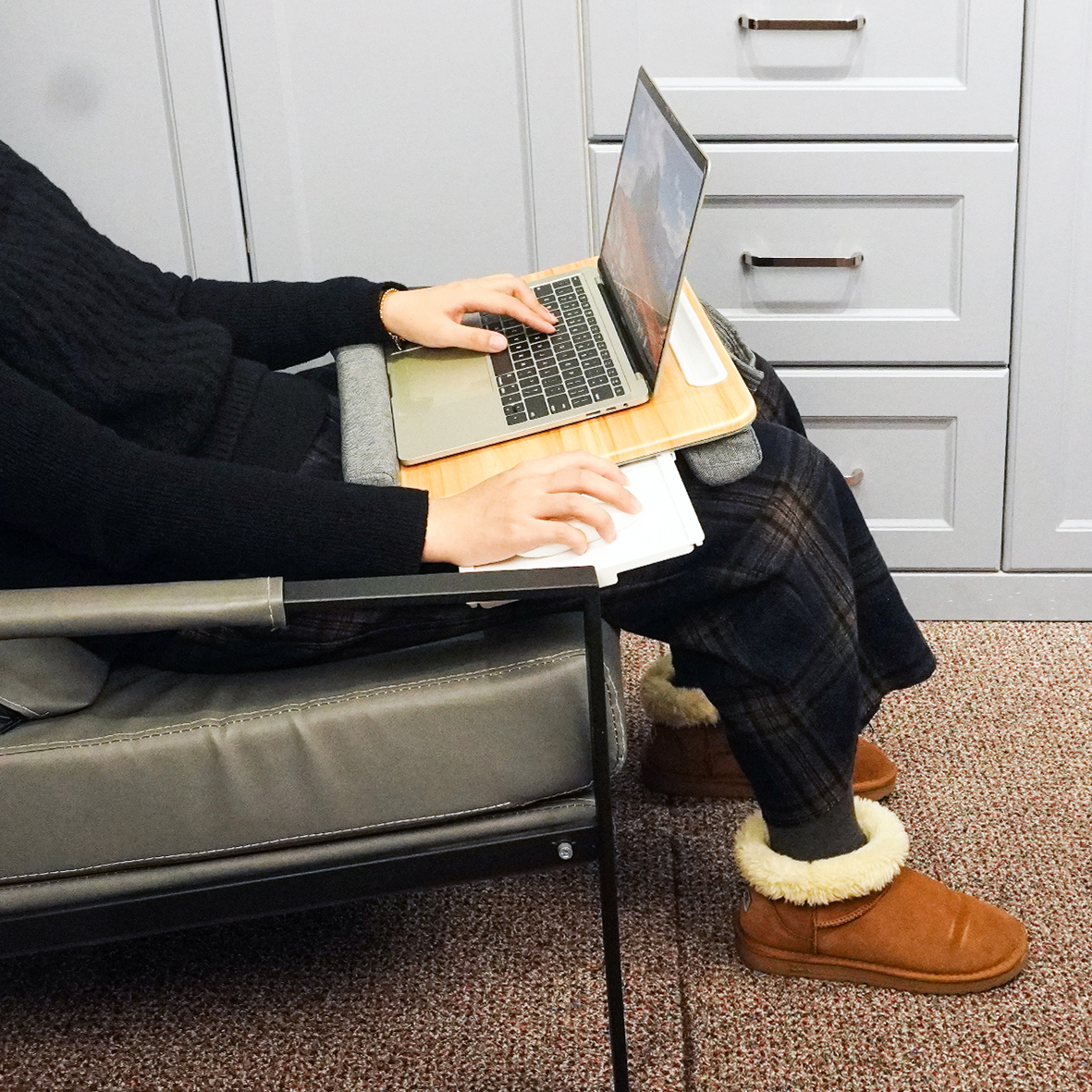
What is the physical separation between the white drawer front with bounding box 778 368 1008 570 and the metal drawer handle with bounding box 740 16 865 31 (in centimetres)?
43

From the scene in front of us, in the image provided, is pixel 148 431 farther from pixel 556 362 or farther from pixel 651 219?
pixel 651 219

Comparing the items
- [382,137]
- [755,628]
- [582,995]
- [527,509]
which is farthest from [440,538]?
[382,137]

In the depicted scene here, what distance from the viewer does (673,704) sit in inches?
59.1

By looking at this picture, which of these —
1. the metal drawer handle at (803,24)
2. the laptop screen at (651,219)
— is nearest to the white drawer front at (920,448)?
the metal drawer handle at (803,24)

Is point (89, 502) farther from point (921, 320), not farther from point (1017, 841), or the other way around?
point (921, 320)

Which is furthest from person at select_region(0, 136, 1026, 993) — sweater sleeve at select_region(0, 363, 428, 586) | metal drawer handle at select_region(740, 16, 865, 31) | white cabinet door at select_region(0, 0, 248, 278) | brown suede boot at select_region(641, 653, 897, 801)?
metal drawer handle at select_region(740, 16, 865, 31)

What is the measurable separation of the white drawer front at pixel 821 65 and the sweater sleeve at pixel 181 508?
34.0 inches

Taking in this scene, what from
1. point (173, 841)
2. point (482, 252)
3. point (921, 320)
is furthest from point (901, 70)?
point (173, 841)

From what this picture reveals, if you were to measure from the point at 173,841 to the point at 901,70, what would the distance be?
1.25 m

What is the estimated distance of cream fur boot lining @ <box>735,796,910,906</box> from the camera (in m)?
1.17

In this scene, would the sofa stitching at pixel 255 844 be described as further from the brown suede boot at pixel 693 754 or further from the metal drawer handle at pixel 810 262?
the metal drawer handle at pixel 810 262

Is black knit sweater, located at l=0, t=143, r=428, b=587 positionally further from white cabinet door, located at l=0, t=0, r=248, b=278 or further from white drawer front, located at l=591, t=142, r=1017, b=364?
white drawer front, located at l=591, t=142, r=1017, b=364

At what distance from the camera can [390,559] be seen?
0.99 meters

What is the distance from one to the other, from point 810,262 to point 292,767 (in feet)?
3.42
